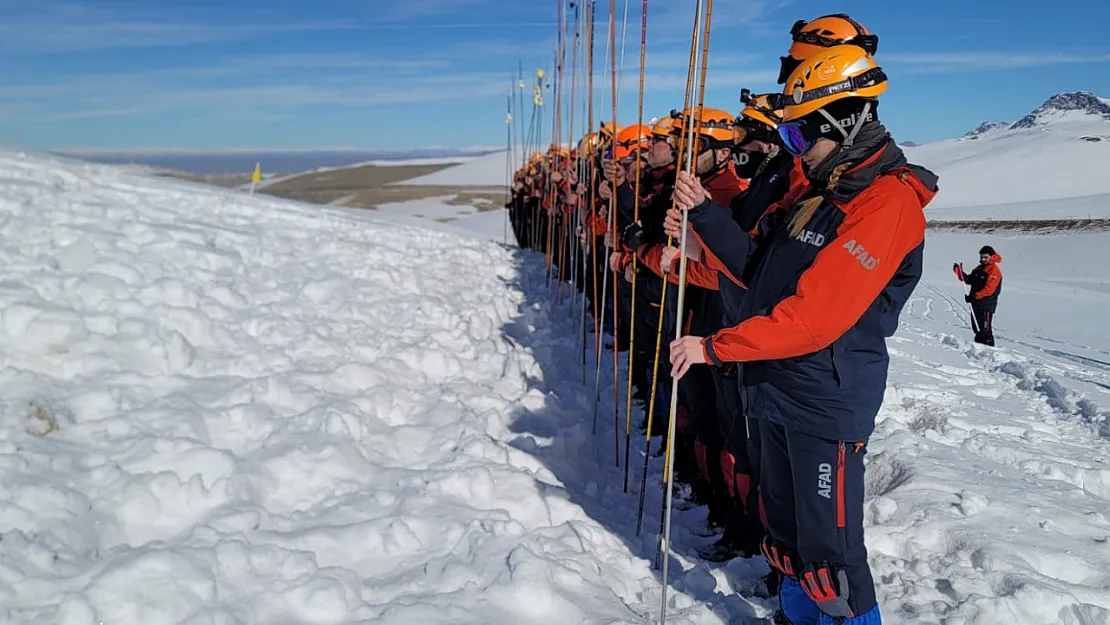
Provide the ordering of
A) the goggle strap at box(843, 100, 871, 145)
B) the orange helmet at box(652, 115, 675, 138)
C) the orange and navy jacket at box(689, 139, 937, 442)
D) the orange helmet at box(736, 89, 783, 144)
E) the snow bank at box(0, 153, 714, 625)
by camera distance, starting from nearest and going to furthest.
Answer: the orange and navy jacket at box(689, 139, 937, 442) → the goggle strap at box(843, 100, 871, 145) → the snow bank at box(0, 153, 714, 625) → the orange helmet at box(736, 89, 783, 144) → the orange helmet at box(652, 115, 675, 138)

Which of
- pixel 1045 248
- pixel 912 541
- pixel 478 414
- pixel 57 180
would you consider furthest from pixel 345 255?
pixel 1045 248

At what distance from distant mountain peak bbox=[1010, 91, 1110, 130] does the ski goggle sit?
21.7ft

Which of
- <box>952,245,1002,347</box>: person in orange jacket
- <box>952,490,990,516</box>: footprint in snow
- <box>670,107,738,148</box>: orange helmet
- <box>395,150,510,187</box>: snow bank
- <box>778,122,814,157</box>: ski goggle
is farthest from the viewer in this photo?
<box>395,150,510,187</box>: snow bank

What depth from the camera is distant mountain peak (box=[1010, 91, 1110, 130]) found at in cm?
728

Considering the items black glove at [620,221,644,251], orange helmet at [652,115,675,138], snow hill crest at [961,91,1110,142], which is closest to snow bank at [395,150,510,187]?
snow hill crest at [961,91,1110,142]

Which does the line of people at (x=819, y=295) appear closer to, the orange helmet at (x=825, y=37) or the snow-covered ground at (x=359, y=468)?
the orange helmet at (x=825, y=37)

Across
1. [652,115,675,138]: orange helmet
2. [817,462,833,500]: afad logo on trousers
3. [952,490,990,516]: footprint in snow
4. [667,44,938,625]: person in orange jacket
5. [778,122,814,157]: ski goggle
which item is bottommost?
[952,490,990,516]: footprint in snow

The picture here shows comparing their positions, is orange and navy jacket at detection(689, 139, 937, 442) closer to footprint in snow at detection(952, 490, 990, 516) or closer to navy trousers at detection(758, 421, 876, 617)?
navy trousers at detection(758, 421, 876, 617)

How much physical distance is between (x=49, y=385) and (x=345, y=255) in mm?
5167

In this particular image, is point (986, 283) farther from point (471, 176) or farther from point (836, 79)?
point (471, 176)

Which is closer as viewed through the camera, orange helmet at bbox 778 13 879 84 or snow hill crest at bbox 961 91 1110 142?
orange helmet at bbox 778 13 879 84

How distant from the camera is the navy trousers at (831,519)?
246cm

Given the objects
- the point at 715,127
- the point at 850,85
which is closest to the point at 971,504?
the point at 850,85

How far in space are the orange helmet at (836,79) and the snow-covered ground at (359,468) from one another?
207 centimetres
